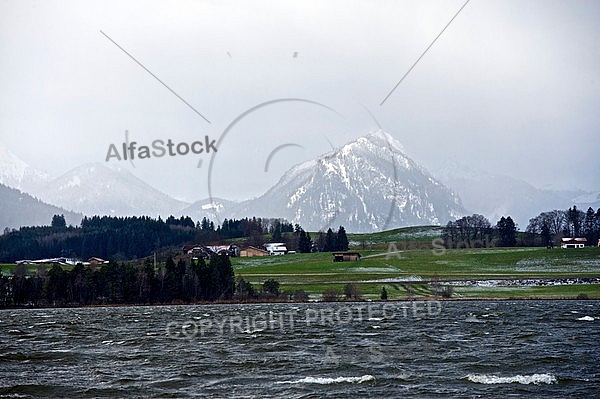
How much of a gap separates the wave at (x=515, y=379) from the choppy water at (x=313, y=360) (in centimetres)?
5

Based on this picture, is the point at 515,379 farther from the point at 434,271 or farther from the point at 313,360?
the point at 434,271

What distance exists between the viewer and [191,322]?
80188 mm

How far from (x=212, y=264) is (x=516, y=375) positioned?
11513 centimetres

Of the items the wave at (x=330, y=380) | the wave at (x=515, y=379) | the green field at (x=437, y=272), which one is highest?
the green field at (x=437, y=272)

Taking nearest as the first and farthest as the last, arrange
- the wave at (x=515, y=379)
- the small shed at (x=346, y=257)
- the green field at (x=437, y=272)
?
the wave at (x=515, y=379), the green field at (x=437, y=272), the small shed at (x=346, y=257)

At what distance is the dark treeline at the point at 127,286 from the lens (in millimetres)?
145500

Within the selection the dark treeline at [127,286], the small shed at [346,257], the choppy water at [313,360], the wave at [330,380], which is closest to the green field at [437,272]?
the small shed at [346,257]

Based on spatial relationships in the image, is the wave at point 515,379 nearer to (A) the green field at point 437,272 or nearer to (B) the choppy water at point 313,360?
(B) the choppy water at point 313,360

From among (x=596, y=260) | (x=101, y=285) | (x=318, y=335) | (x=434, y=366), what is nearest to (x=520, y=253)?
(x=596, y=260)

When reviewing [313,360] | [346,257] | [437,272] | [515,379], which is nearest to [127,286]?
[346,257]

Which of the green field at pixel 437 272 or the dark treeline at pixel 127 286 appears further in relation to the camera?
the dark treeline at pixel 127 286

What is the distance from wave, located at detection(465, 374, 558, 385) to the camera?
3450cm

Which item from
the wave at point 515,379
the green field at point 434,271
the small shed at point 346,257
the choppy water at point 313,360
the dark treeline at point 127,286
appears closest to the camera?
the choppy water at point 313,360

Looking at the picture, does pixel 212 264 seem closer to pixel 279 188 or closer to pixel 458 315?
pixel 458 315
